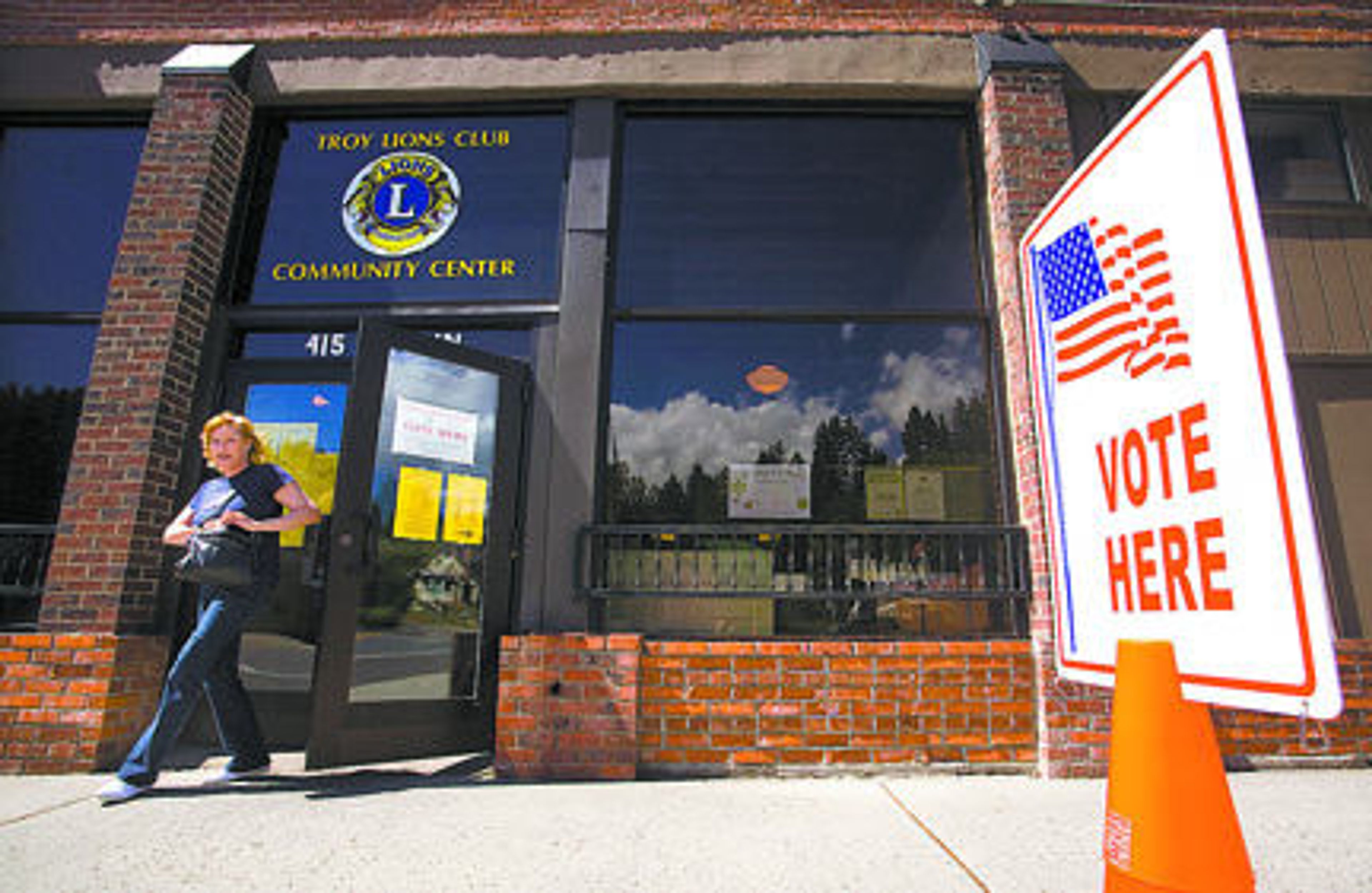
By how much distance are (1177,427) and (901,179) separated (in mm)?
4134

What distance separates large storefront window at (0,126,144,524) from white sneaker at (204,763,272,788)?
2151mm

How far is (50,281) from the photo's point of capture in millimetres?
4520

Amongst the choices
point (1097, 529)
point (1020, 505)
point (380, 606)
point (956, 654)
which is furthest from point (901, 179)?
point (380, 606)

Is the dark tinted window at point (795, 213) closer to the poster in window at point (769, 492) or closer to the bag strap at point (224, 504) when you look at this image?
the poster in window at point (769, 492)

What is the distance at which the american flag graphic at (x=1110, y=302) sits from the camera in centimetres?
107

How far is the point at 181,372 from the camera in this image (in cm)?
414

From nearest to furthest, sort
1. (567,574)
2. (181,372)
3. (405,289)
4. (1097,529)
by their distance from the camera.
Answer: (1097,529)
(567,574)
(181,372)
(405,289)

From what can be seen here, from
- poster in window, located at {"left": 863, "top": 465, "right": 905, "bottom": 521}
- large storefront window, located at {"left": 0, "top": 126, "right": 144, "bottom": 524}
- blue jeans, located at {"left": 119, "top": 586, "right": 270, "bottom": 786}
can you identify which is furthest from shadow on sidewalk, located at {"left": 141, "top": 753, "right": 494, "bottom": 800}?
poster in window, located at {"left": 863, "top": 465, "right": 905, "bottom": 521}

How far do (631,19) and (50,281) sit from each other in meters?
4.40

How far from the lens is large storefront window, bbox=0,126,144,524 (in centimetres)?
421

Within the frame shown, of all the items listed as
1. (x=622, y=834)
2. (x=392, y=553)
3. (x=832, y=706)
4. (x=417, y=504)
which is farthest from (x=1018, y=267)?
(x=392, y=553)

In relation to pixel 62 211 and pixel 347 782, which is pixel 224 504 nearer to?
pixel 347 782

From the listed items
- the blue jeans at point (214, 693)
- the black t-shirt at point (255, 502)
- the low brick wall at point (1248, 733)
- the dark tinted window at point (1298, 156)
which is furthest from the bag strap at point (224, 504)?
the dark tinted window at point (1298, 156)

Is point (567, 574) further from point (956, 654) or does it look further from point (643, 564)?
point (956, 654)
